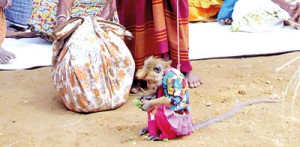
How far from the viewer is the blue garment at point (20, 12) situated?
5.47 m

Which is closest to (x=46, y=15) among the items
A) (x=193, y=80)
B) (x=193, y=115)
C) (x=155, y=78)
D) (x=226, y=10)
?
(x=193, y=80)

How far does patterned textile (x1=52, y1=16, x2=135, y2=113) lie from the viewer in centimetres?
317

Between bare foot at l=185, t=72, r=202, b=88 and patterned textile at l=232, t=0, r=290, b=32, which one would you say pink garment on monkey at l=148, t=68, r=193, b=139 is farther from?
patterned textile at l=232, t=0, r=290, b=32

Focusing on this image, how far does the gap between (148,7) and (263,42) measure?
1.58 meters

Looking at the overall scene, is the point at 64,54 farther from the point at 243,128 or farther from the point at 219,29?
the point at 219,29

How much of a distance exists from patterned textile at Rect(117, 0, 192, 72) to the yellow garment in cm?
205

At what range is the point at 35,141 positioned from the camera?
2807 millimetres

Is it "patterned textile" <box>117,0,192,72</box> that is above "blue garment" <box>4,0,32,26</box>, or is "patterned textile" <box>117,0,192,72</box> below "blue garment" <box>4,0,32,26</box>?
above

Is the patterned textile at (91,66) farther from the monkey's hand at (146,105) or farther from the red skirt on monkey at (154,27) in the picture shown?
the monkey's hand at (146,105)

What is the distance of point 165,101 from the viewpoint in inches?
101

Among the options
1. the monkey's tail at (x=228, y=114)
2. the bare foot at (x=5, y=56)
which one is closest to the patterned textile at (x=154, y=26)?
the monkey's tail at (x=228, y=114)

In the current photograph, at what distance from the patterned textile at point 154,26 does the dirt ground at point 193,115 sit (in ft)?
1.07

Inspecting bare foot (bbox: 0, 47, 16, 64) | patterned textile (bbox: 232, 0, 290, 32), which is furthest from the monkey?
patterned textile (bbox: 232, 0, 290, 32)

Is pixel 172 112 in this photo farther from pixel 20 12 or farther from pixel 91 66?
pixel 20 12
